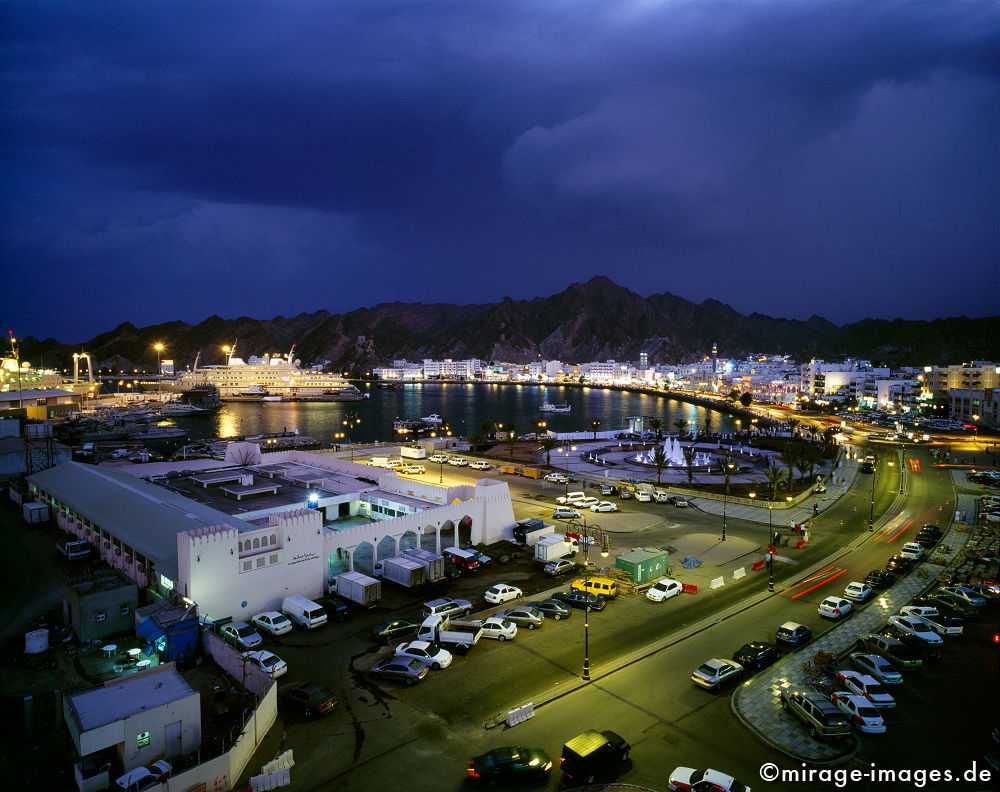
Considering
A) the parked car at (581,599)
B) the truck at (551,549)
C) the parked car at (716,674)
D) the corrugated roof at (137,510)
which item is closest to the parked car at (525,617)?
the parked car at (581,599)

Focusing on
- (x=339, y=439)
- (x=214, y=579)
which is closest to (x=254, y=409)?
(x=339, y=439)

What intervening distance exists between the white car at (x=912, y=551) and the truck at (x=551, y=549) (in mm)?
12105

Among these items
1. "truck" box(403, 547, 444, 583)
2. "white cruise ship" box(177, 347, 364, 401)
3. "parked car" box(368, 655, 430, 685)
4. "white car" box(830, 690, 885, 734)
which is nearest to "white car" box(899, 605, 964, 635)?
"white car" box(830, 690, 885, 734)

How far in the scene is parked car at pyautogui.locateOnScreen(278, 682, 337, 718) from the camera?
11.5 m

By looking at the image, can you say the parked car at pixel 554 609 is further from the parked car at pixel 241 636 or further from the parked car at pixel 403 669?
the parked car at pixel 241 636

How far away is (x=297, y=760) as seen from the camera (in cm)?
1017

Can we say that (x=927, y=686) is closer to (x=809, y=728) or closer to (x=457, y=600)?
(x=809, y=728)

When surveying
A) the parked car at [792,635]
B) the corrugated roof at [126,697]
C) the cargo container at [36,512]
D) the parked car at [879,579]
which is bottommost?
the parked car at [879,579]

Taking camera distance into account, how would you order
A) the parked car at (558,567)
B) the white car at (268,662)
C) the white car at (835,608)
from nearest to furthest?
1. the white car at (268,662)
2. the white car at (835,608)
3. the parked car at (558,567)

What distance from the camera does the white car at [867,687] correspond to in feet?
37.7

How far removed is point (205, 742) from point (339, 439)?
60.8 metres

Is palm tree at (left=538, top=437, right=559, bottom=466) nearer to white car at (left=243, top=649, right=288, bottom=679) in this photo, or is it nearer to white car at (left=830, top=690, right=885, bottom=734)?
white car at (left=243, top=649, right=288, bottom=679)

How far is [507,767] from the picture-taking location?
9.48m

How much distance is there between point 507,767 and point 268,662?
6.51 m
